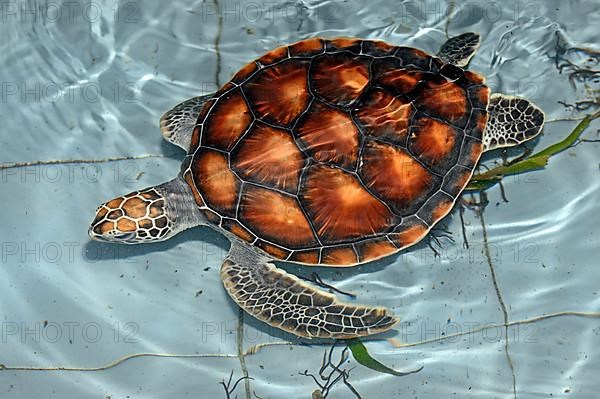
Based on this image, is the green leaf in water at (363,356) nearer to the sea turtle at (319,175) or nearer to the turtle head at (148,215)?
the sea turtle at (319,175)

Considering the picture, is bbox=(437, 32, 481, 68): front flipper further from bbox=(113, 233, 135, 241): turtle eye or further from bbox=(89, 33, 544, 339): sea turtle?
bbox=(113, 233, 135, 241): turtle eye

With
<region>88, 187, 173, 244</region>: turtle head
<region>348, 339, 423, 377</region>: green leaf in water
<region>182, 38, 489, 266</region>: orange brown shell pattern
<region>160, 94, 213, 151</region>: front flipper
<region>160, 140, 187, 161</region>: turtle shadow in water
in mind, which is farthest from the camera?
<region>160, 140, 187, 161</region>: turtle shadow in water

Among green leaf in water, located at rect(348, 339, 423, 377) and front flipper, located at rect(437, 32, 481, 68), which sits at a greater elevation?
front flipper, located at rect(437, 32, 481, 68)

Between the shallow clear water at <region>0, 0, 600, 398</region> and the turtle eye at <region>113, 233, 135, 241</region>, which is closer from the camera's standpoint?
the turtle eye at <region>113, 233, 135, 241</region>

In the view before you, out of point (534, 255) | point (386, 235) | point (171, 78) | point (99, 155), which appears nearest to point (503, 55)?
point (534, 255)

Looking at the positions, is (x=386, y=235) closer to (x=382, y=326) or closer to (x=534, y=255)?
(x=382, y=326)

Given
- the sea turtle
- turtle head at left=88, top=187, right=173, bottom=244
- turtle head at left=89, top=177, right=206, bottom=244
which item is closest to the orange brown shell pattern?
the sea turtle

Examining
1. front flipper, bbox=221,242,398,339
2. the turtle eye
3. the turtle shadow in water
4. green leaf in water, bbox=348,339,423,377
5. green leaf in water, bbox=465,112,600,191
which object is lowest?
green leaf in water, bbox=348,339,423,377
